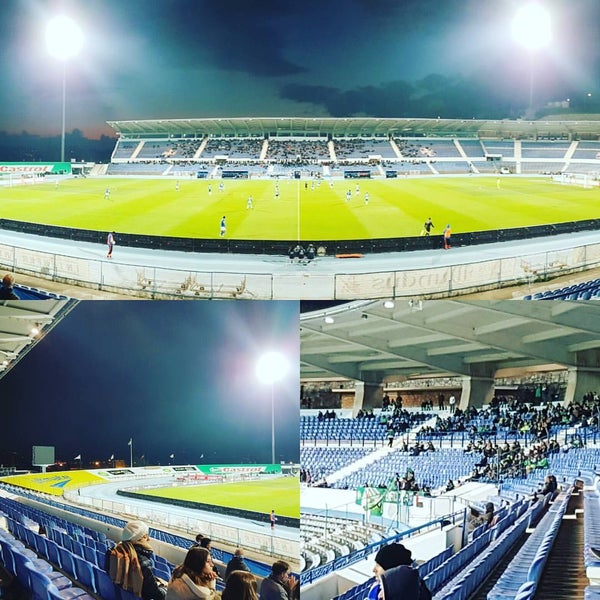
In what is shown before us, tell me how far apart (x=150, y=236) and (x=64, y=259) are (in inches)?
27.7

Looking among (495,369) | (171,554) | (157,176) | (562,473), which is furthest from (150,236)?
(562,473)

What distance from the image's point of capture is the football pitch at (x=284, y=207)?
6.07 metres

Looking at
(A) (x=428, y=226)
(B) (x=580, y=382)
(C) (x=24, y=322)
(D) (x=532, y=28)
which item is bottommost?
(B) (x=580, y=382)

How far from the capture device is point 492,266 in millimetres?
5789

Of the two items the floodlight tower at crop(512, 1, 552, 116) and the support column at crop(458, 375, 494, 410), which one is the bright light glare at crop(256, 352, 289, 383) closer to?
the support column at crop(458, 375, 494, 410)

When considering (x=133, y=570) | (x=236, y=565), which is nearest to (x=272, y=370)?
(x=236, y=565)

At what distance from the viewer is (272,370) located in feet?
17.7

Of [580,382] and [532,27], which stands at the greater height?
[532,27]

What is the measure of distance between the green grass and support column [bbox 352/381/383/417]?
2.32 ft

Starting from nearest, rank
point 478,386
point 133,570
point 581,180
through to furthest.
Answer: point 133,570
point 478,386
point 581,180

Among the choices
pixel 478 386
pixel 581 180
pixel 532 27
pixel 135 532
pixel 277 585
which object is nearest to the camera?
pixel 135 532

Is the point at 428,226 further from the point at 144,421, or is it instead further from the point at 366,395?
the point at 144,421

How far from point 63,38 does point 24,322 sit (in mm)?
2360

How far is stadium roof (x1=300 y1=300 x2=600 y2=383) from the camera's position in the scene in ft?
17.4
